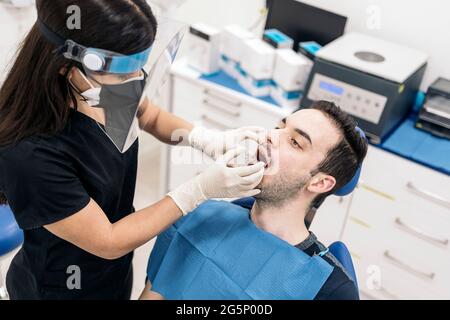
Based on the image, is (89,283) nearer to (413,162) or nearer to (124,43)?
(124,43)

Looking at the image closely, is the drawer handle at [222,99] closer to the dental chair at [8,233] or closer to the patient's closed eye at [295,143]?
the patient's closed eye at [295,143]

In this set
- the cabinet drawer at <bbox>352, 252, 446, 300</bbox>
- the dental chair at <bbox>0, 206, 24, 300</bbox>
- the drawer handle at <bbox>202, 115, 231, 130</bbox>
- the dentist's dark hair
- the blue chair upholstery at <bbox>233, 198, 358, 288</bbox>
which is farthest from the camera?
the drawer handle at <bbox>202, 115, 231, 130</bbox>

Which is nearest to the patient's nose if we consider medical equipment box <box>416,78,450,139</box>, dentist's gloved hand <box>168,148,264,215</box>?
dentist's gloved hand <box>168,148,264,215</box>

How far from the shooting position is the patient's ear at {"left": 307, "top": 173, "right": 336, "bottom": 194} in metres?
1.40

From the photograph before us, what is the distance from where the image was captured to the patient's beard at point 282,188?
1403 mm

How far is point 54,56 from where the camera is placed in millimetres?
1030

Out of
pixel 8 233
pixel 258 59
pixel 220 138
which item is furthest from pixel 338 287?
pixel 258 59

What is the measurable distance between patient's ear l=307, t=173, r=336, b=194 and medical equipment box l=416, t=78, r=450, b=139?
897mm

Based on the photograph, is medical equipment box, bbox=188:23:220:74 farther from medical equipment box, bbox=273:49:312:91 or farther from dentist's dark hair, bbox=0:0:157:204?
dentist's dark hair, bbox=0:0:157:204

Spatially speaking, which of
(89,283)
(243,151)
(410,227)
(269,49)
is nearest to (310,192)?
(243,151)

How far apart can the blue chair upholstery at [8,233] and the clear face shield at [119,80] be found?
0.56 metres

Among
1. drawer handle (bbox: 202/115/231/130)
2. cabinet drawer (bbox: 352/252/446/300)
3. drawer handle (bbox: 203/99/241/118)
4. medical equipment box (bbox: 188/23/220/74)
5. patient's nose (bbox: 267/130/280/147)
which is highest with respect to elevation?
patient's nose (bbox: 267/130/280/147)
